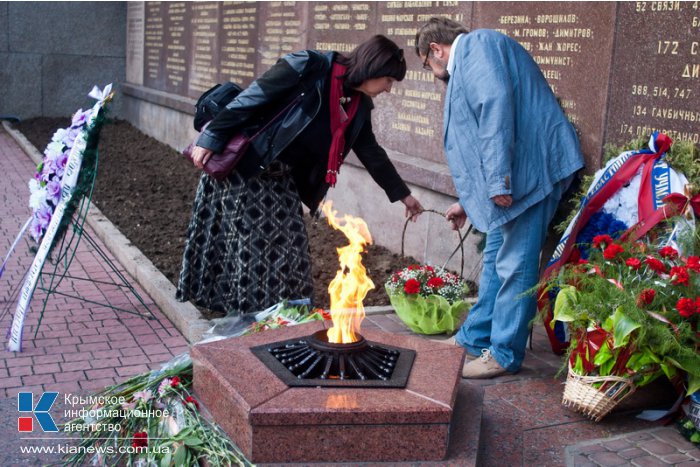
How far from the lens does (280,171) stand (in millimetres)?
4594

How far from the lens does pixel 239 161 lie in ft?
14.5

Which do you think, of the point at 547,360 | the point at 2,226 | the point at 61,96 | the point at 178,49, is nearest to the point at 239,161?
→ the point at 547,360

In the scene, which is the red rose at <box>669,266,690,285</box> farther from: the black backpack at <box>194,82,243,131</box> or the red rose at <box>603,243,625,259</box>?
the black backpack at <box>194,82,243,131</box>

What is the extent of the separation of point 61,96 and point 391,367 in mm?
14266

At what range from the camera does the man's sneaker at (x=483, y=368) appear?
416 cm

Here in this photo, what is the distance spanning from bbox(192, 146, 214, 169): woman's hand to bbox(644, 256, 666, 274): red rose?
7.08 feet

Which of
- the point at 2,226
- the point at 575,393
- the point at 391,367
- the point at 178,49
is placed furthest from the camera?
the point at 178,49

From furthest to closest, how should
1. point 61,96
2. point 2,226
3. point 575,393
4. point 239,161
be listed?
point 61,96, point 2,226, point 239,161, point 575,393

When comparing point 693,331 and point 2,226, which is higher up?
point 693,331

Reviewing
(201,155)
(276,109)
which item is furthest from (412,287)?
(201,155)

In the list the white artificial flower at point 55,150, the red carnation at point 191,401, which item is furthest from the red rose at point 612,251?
the white artificial flower at point 55,150

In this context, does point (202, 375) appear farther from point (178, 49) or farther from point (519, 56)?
point (178, 49)

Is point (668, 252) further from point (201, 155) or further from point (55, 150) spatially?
point (55, 150)

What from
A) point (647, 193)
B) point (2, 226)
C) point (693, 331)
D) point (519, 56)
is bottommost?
point (2, 226)
